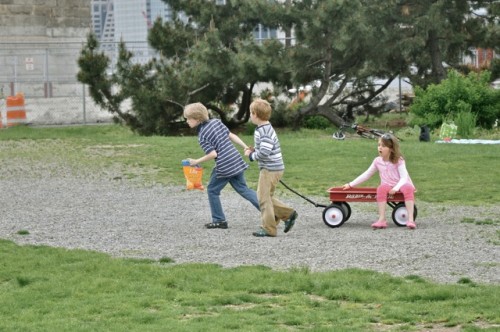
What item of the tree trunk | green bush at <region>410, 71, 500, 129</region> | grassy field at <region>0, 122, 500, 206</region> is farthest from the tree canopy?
green bush at <region>410, 71, 500, 129</region>

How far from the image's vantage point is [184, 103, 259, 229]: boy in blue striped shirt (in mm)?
14109

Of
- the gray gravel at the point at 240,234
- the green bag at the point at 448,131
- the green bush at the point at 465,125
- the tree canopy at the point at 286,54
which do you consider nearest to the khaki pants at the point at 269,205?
the gray gravel at the point at 240,234

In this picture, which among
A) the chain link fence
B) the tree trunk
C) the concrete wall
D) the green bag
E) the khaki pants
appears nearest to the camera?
the khaki pants

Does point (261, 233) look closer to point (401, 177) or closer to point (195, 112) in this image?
point (195, 112)

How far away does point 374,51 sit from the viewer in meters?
30.0

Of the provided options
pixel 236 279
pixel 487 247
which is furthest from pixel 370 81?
pixel 236 279

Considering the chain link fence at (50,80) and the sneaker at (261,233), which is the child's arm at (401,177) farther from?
the chain link fence at (50,80)

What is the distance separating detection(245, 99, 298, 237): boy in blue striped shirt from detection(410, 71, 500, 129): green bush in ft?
47.8

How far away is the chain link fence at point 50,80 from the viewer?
3519cm

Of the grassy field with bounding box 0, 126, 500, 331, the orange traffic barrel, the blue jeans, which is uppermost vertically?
the orange traffic barrel

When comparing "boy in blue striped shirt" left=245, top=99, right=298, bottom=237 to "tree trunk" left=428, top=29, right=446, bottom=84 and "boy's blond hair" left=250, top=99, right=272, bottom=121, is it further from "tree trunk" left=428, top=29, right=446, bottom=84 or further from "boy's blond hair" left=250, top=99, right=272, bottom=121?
"tree trunk" left=428, top=29, right=446, bottom=84

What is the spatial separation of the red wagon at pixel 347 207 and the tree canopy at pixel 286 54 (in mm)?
14641

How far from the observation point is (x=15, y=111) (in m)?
33.8

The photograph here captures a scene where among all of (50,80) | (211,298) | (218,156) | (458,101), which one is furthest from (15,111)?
(211,298)
